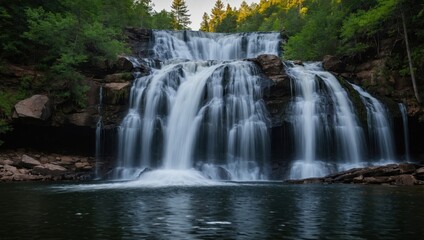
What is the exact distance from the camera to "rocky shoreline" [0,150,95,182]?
23391 millimetres

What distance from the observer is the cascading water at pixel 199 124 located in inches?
1003

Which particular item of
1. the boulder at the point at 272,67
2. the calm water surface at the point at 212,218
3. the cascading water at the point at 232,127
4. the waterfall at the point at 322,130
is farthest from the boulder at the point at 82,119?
the calm water surface at the point at 212,218

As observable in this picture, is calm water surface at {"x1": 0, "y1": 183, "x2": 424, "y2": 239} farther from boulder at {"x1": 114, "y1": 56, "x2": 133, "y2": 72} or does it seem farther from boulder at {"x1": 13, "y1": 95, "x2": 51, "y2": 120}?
boulder at {"x1": 114, "y1": 56, "x2": 133, "y2": 72}

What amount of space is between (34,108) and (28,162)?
3.77 m

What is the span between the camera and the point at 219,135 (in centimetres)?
2616

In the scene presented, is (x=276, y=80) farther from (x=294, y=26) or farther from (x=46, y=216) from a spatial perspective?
(x=294, y=26)

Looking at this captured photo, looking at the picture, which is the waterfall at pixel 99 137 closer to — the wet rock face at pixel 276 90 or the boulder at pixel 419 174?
the wet rock face at pixel 276 90

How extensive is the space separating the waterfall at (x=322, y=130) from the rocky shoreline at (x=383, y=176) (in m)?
3.49

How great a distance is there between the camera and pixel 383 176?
1939cm

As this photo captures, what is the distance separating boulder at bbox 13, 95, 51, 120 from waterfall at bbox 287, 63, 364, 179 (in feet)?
56.2

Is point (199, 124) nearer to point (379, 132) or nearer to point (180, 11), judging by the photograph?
point (379, 132)

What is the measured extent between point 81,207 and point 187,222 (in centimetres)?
380

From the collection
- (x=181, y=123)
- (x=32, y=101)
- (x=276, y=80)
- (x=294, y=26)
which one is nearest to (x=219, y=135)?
(x=181, y=123)

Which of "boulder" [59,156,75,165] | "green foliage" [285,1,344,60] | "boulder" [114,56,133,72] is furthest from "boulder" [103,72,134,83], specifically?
"green foliage" [285,1,344,60]
